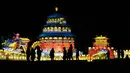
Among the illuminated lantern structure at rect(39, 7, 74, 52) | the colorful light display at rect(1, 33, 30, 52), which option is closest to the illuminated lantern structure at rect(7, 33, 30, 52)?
the colorful light display at rect(1, 33, 30, 52)

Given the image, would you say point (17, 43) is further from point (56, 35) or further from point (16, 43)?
point (56, 35)

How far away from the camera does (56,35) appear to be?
49.2 metres

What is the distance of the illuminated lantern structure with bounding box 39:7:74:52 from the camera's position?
48844 millimetres

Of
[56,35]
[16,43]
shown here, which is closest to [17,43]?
[16,43]

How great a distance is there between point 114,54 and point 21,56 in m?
10.9

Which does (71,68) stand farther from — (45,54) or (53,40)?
(53,40)

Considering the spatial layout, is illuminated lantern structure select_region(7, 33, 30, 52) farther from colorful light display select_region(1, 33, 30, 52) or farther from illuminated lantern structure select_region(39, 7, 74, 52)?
illuminated lantern structure select_region(39, 7, 74, 52)

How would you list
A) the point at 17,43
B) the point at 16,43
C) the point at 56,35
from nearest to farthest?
1. the point at 16,43
2. the point at 17,43
3. the point at 56,35

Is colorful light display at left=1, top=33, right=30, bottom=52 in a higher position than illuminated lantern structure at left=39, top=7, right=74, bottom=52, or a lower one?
lower

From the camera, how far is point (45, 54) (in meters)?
40.2

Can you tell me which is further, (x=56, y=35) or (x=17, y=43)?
(x=56, y=35)

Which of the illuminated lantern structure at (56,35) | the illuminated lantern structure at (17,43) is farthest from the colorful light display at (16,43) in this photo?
the illuminated lantern structure at (56,35)

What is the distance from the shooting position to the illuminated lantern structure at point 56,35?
48844 mm

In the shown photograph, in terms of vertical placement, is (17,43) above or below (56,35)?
below
